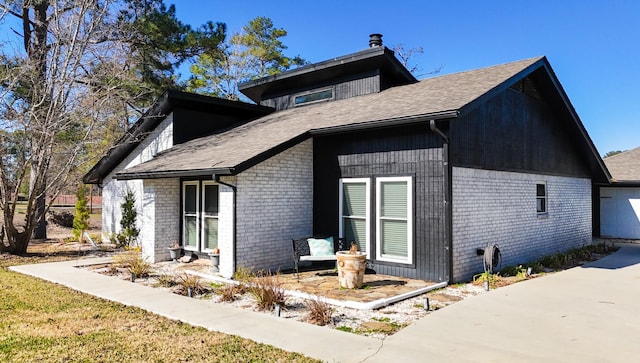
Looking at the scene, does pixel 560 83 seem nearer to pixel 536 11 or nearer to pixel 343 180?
pixel 536 11

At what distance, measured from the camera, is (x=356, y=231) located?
10156 mm

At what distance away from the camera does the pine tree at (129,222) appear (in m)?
15.0

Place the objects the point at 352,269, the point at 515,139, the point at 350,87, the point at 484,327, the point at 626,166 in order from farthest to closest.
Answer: the point at 626,166 → the point at 350,87 → the point at 515,139 → the point at 352,269 → the point at 484,327

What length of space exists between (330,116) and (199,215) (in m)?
4.43

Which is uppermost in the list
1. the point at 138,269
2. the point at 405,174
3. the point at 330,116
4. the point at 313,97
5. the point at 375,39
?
the point at 375,39

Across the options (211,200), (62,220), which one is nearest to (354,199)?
(211,200)

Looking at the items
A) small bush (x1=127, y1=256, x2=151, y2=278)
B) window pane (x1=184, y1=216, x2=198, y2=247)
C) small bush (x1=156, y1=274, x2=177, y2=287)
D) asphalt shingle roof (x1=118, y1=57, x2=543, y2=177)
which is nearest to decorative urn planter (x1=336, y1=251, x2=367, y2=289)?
asphalt shingle roof (x1=118, y1=57, x2=543, y2=177)

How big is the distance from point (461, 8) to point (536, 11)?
11.8 ft

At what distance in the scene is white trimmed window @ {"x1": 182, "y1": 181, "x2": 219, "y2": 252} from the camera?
1137cm

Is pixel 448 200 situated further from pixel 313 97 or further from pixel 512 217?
pixel 313 97

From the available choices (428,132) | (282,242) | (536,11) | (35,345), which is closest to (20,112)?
(282,242)

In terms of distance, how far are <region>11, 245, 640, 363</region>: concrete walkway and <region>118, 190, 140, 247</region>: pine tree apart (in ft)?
20.1

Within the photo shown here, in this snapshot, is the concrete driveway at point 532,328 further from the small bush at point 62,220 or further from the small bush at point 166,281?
the small bush at point 62,220

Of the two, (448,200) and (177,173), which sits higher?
(177,173)
